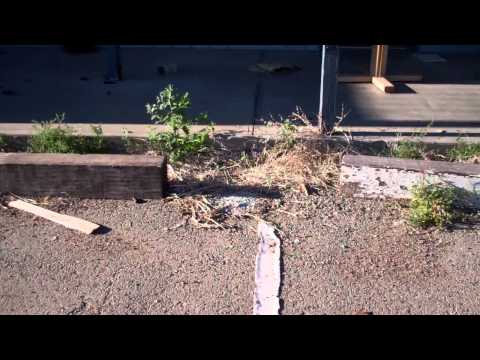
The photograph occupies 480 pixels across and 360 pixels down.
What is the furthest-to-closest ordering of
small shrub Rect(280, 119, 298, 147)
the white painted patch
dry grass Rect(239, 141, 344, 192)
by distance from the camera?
small shrub Rect(280, 119, 298, 147), dry grass Rect(239, 141, 344, 192), the white painted patch

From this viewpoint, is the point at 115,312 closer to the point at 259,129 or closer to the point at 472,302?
the point at 472,302

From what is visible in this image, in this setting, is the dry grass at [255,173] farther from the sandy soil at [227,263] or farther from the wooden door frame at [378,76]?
the wooden door frame at [378,76]

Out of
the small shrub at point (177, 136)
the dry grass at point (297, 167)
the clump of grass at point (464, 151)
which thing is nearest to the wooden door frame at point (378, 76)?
the clump of grass at point (464, 151)

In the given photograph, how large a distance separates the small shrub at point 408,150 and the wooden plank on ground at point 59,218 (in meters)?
2.48

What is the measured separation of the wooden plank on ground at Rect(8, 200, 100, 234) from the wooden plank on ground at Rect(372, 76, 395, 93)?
403 centimetres

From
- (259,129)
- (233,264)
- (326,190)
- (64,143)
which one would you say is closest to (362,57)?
(259,129)

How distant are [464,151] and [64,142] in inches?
132

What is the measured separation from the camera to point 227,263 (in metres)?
3.39

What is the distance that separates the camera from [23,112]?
5.75 meters

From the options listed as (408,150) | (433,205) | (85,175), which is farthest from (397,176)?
(85,175)

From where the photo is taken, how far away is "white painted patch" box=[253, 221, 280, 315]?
300cm

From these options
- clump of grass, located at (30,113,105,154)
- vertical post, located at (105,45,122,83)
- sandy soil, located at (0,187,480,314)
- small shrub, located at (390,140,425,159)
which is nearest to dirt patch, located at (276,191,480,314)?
sandy soil, located at (0,187,480,314)

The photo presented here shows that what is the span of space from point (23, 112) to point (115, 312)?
3.53 meters

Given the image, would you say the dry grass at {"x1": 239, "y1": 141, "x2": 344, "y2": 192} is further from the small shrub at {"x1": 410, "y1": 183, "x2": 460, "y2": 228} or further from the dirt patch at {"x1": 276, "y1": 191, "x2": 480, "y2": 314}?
the small shrub at {"x1": 410, "y1": 183, "x2": 460, "y2": 228}
